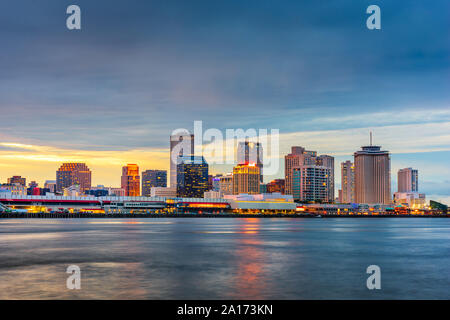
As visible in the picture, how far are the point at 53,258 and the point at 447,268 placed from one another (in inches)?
1654

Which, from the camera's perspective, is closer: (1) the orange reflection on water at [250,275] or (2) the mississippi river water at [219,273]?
(2) the mississippi river water at [219,273]

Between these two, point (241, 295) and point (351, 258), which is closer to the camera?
point (241, 295)

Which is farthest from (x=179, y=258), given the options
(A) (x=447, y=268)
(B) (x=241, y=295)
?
(A) (x=447, y=268)

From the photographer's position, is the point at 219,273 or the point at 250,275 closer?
the point at 250,275

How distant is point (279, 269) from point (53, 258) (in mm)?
25692

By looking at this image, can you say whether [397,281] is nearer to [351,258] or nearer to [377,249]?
[351,258]

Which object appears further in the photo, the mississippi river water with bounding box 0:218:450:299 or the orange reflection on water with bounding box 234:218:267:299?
the orange reflection on water with bounding box 234:218:267:299

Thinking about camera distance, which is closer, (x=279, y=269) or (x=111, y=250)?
(x=279, y=269)
